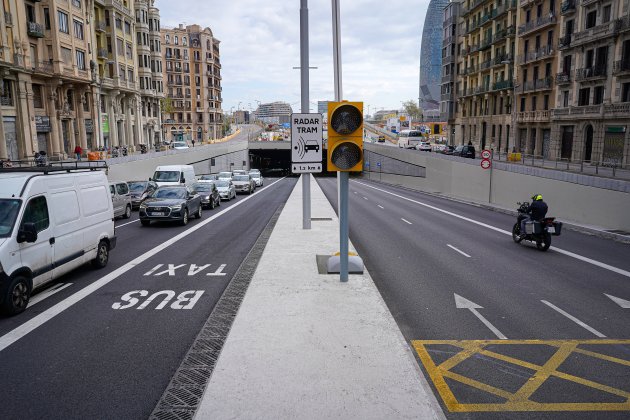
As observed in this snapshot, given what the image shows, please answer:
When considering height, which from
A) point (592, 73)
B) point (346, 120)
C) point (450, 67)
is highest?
point (450, 67)

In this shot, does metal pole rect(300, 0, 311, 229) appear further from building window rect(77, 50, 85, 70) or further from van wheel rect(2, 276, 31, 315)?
building window rect(77, 50, 85, 70)

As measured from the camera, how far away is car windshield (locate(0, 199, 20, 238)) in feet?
27.6

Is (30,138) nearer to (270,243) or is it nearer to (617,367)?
(270,243)

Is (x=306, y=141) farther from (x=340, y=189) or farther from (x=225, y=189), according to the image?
(x=225, y=189)

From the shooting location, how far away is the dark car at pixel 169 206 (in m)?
19.1

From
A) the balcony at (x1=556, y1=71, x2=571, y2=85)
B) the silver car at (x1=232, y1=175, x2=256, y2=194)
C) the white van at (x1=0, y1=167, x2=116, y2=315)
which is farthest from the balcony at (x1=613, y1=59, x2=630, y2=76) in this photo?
the white van at (x1=0, y1=167, x2=116, y2=315)

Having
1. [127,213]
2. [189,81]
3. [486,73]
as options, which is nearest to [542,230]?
[127,213]

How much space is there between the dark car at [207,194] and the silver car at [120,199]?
14.2ft

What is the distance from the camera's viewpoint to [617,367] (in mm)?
6449

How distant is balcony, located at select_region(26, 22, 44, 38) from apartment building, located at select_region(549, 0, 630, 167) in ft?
157

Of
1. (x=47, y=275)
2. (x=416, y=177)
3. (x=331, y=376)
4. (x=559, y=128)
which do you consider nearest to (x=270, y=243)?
(x=47, y=275)

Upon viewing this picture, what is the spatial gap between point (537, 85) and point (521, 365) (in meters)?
50.5

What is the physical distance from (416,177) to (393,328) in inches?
1680

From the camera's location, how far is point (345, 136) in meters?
9.05
